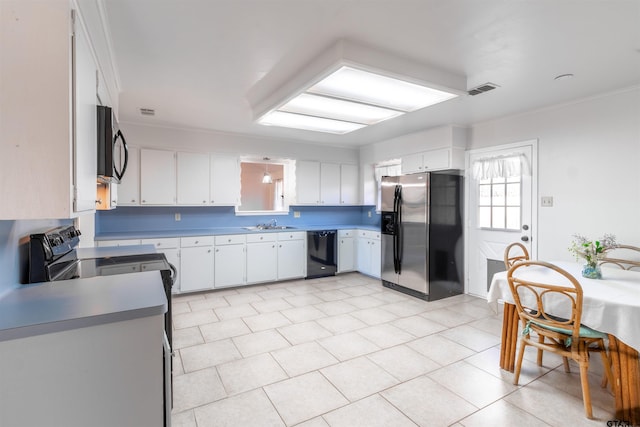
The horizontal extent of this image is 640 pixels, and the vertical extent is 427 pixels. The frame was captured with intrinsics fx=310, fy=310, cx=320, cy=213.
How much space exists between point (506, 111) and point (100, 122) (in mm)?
4156

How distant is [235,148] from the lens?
5051mm

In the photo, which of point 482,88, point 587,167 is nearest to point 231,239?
point 482,88

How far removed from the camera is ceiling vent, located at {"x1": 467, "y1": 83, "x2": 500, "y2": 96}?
2.94 m

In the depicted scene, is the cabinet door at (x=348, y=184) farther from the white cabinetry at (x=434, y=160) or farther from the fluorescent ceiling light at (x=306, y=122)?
the fluorescent ceiling light at (x=306, y=122)

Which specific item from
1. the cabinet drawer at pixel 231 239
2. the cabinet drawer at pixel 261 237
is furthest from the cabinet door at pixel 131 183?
the cabinet drawer at pixel 261 237

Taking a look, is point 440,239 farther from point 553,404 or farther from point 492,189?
point 553,404

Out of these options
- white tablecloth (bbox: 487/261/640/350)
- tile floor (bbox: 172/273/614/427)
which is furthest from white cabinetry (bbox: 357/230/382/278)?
white tablecloth (bbox: 487/261/640/350)

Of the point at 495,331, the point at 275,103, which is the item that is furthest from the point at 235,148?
→ the point at 495,331

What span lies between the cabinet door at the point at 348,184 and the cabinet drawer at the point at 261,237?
175cm

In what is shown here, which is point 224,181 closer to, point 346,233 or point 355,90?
point 346,233

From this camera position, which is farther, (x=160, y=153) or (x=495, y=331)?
(x=160, y=153)

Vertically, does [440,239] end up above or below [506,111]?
below

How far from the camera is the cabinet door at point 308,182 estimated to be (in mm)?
5629

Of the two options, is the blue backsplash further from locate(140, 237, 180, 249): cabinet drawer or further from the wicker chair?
the wicker chair
